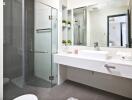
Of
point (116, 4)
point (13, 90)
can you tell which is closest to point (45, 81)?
point (13, 90)

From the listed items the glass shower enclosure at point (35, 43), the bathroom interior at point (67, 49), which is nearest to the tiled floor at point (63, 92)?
the bathroom interior at point (67, 49)

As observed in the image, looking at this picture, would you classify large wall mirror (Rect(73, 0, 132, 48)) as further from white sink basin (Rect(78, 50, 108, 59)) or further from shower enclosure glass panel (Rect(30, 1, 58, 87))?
shower enclosure glass panel (Rect(30, 1, 58, 87))

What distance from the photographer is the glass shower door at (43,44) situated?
2748mm

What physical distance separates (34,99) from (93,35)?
1.87 metres

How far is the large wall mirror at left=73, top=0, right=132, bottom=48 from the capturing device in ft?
7.43

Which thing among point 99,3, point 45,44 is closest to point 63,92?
point 45,44

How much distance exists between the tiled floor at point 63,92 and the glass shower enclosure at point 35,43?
13 cm

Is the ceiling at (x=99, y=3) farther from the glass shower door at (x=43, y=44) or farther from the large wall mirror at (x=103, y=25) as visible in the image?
the glass shower door at (x=43, y=44)

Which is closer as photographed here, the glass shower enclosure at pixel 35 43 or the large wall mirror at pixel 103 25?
the glass shower enclosure at pixel 35 43

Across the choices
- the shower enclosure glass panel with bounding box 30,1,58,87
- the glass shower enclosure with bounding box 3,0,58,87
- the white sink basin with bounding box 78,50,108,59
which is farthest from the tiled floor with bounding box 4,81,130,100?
the white sink basin with bounding box 78,50,108,59

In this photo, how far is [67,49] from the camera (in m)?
2.98

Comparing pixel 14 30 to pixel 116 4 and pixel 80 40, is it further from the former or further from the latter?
pixel 116 4

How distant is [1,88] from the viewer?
172 centimetres

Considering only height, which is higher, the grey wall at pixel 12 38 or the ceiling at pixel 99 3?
the ceiling at pixel 99 3
